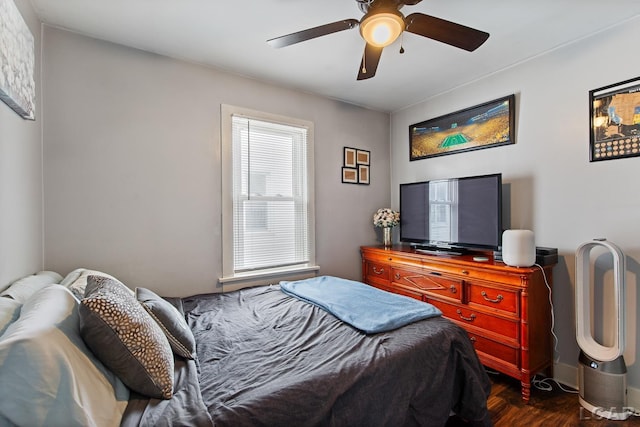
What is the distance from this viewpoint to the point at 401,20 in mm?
1465

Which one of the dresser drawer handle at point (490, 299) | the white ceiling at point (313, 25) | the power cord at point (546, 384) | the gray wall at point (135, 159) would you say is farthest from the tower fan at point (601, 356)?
the gray wall at point (135, 159)

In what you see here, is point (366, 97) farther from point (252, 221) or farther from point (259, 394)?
point (259, 394)

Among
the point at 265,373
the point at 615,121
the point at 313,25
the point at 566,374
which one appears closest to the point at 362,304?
the point at 265,373

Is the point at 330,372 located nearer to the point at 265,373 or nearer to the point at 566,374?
the point at 265,373

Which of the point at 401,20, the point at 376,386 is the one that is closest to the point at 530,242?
the point at 376,386

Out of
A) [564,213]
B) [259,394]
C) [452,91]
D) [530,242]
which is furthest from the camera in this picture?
[452,91]

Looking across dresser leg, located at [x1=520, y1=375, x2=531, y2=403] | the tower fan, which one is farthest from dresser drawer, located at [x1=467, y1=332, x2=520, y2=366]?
the tower fan

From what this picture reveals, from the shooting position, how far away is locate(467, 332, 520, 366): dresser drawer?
6.98 ft

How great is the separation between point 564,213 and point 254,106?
9.11 ft

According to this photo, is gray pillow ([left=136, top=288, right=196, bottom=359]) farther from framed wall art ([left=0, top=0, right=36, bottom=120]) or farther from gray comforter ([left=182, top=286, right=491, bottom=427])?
framed wall art ([left=0, top=0, right=36, bottom=120])

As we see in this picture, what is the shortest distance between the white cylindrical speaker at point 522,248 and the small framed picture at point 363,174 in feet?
5.68

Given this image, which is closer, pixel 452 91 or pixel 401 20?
pixel 401 20

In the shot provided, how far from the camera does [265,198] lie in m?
2.87

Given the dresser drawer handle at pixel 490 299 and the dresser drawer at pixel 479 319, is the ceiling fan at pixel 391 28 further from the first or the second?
the dresser drawer at pixel 479 319
